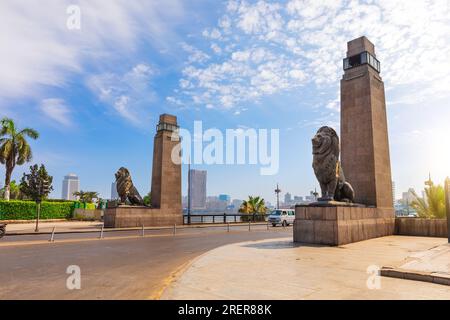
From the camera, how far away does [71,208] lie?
39.5 m

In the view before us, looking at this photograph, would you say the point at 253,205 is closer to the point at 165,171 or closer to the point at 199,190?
the point at 165,171

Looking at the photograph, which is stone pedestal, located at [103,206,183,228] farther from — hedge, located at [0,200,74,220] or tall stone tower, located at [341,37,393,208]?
tall stone tower, located at [341,37,393,208]

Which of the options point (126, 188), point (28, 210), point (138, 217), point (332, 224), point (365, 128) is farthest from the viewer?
point (28, 210)

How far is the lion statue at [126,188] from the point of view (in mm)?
24562

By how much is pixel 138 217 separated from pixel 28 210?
1681cm

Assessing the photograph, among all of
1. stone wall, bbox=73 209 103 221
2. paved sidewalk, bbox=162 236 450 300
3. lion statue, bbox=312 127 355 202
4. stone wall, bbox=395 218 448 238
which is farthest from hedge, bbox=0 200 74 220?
stone wall, bbox=395 218 448 238

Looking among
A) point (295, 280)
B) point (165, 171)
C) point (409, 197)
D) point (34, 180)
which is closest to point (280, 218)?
point (165, 171)

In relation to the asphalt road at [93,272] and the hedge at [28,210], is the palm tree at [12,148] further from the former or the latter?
the asphalt road at [93,272]

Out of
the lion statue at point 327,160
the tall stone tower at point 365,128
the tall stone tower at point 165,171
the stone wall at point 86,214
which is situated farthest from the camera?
the stone wall at point 86,214

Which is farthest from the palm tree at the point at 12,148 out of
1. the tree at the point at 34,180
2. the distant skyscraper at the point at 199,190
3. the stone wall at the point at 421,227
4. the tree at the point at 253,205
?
the distant skyscraper at the point at 199,190

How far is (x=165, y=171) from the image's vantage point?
88.3ft

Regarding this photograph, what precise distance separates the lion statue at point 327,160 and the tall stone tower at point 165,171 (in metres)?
16.5
